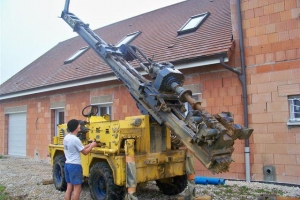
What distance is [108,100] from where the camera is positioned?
1197 cm

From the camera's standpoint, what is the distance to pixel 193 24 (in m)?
11.5

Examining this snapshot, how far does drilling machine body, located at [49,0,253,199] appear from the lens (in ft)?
16.1

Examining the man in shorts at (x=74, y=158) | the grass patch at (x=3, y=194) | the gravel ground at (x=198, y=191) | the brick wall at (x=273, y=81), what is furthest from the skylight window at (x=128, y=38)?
the man in shorts at (x=74, y=158)

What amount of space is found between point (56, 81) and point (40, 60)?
22.2 feet

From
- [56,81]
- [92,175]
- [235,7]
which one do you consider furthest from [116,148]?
[56,81]

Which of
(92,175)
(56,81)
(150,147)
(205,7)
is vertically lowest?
(92,175)

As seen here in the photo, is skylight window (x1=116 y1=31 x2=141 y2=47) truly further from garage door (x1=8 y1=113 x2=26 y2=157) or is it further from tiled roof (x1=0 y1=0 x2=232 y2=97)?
garage door (x1=8 y1=113 x2=26 y2=157)

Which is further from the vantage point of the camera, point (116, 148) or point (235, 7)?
point (235, 7)

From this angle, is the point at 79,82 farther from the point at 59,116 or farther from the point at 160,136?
the point at 160,136

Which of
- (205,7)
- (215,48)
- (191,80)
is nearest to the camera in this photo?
(215,48)

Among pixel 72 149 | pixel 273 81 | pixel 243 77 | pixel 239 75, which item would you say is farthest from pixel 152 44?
pixel 72 149

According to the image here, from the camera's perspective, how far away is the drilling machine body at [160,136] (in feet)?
16.1

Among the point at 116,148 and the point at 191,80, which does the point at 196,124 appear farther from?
the point at 191,80

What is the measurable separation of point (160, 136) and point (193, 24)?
246 inches
